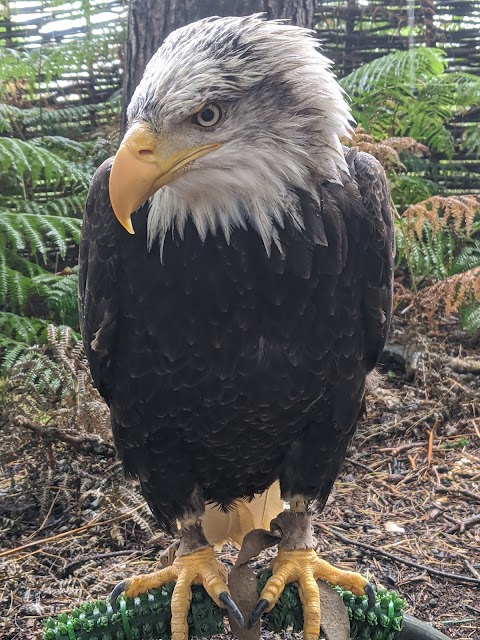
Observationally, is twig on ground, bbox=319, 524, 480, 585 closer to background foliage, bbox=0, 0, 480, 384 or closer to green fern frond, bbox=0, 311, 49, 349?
background foliage, bbox=0, 0, 480, 384

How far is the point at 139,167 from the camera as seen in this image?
5.47 feet

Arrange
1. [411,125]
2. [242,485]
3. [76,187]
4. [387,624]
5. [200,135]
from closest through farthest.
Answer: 1. [200,135]
2. [387,624]
3. [242,485]
4. [76,187]
5. [411,125]

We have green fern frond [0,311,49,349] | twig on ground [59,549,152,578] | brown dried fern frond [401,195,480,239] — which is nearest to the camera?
twig on ground [59,549,152,578]

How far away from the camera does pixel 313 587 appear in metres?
2.32

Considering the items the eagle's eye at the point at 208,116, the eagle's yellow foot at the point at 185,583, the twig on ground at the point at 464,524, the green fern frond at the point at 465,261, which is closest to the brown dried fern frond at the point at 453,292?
the green fern frond at the point at 465,261

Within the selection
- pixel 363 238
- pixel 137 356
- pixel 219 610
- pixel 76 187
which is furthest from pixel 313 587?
pixel 76 187

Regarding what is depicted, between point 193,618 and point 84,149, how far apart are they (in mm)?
4485

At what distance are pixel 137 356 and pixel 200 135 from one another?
2.46ft

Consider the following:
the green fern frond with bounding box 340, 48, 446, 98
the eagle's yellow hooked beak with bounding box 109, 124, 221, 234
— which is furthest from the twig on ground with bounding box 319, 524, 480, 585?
the green fern frond with bounding box 340, 48, 446, 98

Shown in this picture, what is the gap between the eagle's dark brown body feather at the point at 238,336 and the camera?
1964 mm

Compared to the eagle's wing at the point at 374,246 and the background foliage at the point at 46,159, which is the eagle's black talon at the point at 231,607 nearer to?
the eagle's wing at the point at 374,246

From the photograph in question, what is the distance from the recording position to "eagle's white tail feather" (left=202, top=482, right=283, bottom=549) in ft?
9.42

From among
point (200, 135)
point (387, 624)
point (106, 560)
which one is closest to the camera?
point (200, 135)

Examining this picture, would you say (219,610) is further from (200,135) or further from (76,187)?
(76,187)
